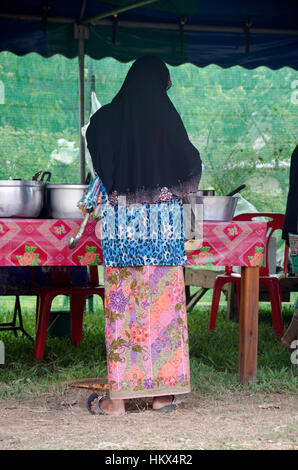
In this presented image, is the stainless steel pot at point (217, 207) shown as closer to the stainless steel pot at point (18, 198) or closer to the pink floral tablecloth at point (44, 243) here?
the pink floral tablecloth at point (44, 243)

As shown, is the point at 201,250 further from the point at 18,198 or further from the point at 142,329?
the point at 18,198

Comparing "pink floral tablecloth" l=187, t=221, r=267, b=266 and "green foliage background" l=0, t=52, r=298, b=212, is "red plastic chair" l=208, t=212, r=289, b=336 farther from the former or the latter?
"pink floral tablecloth" l=187, t=221, r=267, b=266

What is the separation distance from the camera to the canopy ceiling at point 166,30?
5.57m

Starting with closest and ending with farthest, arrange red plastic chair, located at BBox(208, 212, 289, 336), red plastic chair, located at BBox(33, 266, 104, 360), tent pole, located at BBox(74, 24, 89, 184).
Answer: red plastic chair, located at BBox(33, 266, 104, 360)
red plastic chair, located at BBox(208, 212, 289, 336)
tent pole, located at BBox(74, 24, 89, 184)

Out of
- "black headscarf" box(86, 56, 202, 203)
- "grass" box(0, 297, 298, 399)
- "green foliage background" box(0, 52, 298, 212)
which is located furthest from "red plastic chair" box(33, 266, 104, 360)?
"green foliage background" box(0, 52, 298, 212)

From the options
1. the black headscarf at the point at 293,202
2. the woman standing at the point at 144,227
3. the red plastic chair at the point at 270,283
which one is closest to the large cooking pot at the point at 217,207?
the woman standing at the point at 144,227

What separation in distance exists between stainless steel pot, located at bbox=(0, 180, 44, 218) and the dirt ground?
0.98m

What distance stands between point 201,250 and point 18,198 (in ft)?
3.16

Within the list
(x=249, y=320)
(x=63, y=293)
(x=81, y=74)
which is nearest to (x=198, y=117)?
(x=81, y=74)

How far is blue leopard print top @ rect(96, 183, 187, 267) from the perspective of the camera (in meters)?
3.21

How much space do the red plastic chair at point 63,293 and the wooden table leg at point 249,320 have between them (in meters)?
1.09

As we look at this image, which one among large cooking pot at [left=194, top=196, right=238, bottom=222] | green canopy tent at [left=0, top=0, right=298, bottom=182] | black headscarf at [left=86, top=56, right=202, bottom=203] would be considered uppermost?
green canopy tent at [left=0, top=0, right=298, bottom=182]
